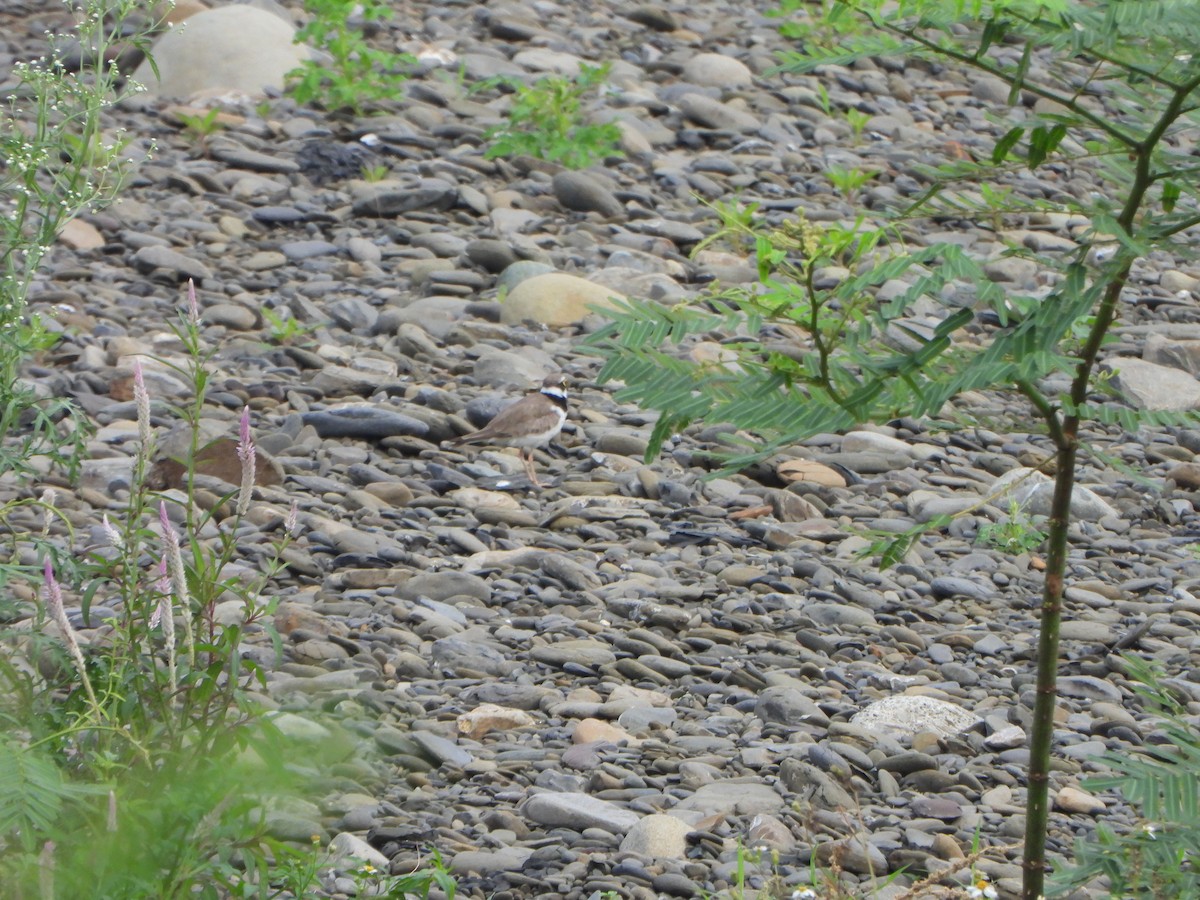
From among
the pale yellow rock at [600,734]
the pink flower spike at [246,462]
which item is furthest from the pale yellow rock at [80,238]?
the pink flower spike at [246,462]

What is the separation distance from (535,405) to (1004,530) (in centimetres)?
196

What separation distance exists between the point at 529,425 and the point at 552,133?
4.01 m

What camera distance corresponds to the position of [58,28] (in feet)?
36.9

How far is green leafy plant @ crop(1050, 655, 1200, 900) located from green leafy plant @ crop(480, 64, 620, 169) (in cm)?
746

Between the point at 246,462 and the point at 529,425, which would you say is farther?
the point at 529,425

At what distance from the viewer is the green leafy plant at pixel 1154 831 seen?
7.54 ft

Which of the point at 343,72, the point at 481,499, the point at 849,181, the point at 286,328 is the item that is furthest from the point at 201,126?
the point at 481,499

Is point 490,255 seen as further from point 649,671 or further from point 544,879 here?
point 544,879

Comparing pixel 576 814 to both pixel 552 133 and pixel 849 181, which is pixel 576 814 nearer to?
pixel 849 181

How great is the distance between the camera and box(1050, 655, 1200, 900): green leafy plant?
230cm

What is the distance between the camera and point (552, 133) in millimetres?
9922

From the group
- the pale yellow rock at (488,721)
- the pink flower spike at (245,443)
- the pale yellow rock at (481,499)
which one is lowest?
the pale yellow rock at (481,499)

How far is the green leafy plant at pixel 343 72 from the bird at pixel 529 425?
429 centimetres

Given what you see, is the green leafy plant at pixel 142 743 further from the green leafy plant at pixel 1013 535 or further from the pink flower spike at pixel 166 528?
the green leafy plant at pixel 1013 535
